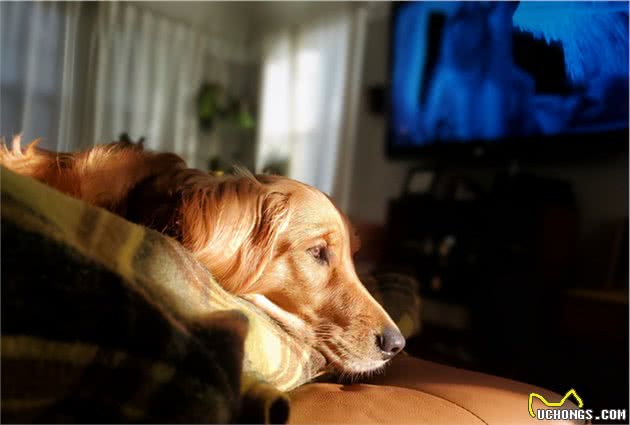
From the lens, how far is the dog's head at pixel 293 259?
0.49 m

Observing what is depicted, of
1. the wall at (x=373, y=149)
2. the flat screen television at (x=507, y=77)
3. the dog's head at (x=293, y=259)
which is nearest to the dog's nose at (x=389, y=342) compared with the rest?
the dog's head at (x=293, y=259)

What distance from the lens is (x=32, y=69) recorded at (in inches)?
132

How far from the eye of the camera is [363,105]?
3.86 metres

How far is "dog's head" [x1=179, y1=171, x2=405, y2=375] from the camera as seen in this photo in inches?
19.5

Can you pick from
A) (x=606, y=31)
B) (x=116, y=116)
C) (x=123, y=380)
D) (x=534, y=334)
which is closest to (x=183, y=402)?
(x=123, y=380)

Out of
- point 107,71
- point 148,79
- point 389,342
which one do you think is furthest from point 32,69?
point 389,342

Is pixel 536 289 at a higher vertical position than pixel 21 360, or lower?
lower

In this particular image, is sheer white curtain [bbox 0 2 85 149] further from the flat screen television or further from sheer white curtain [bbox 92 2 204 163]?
the flat screen television

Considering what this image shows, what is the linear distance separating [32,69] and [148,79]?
93 centimetres

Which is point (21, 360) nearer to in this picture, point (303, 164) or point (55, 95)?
point (55, 95)

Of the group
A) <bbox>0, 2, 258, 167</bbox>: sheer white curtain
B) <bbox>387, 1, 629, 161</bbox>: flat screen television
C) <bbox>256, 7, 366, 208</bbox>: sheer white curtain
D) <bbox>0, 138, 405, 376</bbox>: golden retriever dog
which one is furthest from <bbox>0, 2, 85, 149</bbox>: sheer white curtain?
<bbox>0, 138, 405, 376</bbox>: golden retriever dog

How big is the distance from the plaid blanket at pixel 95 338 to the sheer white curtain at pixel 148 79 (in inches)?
123

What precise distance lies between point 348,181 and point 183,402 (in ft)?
11.9

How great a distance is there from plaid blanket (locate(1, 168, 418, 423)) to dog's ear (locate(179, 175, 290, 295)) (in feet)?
0.42
